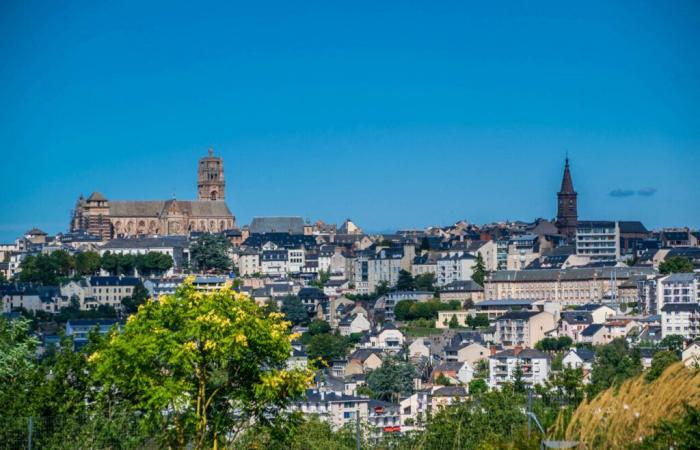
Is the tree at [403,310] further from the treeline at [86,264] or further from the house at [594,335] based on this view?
the treeline at [86,264]

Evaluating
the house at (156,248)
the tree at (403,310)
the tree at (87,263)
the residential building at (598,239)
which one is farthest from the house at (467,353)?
the house at (156,248)

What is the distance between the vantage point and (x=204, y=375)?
15.2 metres

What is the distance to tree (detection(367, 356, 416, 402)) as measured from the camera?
4944 centimetres

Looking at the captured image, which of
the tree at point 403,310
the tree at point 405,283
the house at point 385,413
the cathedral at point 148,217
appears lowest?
the house at point 385,413

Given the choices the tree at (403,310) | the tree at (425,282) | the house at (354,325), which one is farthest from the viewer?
the tree at (425,282)

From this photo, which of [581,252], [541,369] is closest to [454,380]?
[541,369]

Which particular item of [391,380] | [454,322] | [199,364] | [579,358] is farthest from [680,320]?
[199,364]

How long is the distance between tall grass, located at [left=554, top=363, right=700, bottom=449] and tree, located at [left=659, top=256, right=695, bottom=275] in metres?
59.9

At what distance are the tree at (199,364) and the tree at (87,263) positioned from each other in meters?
73.2

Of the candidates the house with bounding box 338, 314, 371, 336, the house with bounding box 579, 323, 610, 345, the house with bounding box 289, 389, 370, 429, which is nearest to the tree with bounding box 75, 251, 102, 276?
the house with bounding box 338, 314, 371, 336

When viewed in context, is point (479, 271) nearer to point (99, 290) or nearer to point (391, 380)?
point (99, 290)

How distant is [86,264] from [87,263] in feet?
0.33

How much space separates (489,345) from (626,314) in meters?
8.99

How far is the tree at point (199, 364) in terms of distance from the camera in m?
14.9
